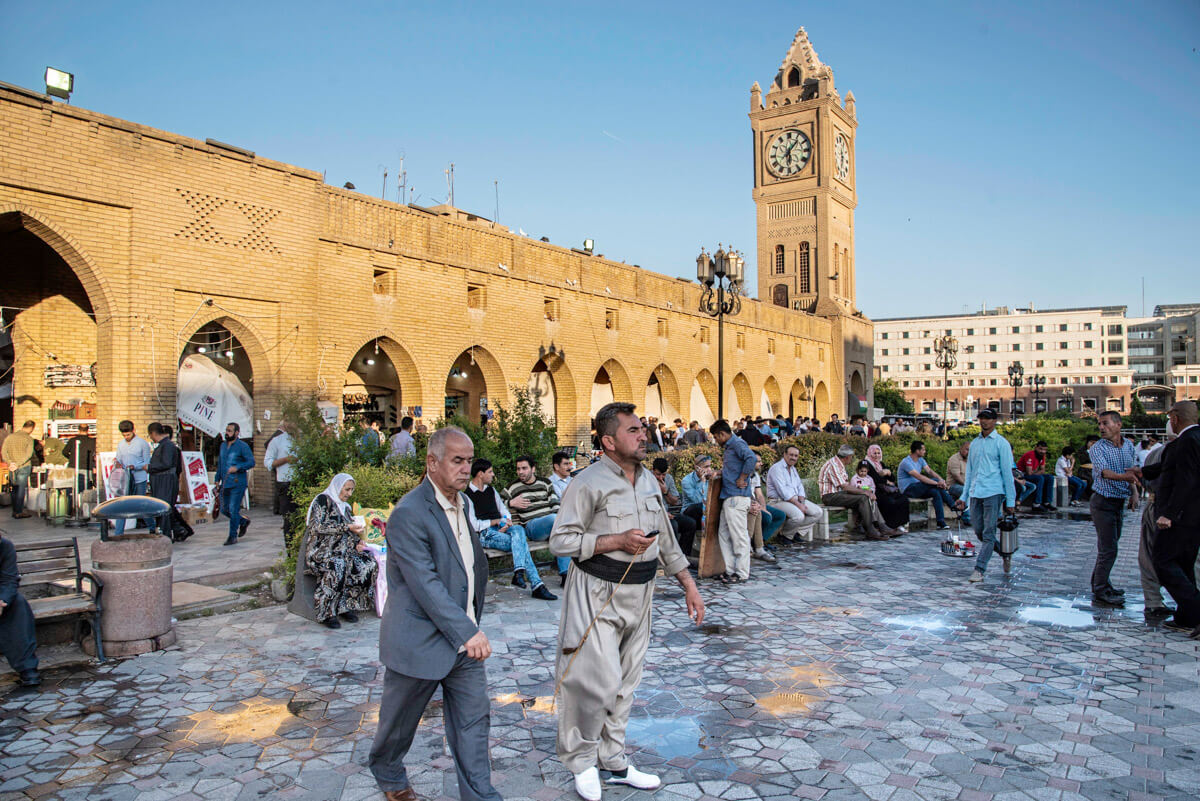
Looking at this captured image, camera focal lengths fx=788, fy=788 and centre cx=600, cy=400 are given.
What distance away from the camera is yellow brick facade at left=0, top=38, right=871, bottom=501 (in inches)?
512

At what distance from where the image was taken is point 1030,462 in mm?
15008

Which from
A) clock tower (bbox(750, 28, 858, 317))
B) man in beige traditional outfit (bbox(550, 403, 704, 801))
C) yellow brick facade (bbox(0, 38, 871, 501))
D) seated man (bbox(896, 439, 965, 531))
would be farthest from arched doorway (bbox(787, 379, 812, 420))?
man in beige traditional outfit (bbox(550, 403, 704, 801))

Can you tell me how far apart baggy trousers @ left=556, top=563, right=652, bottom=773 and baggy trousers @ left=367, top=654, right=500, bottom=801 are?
1.64 feet

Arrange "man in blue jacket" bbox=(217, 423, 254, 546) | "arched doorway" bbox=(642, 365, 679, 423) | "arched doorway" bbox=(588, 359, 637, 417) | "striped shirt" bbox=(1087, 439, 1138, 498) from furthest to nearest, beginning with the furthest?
1. "arched doorway" bbox=(642, 365, 679, 423)
2. "arched doorway" bbox=(588, 359, 637, 417)
3. "man in blue jacket" bbox=(217, 423, 254, 546)
4. "striped shirt" bbox=(1087, 439, 1138, 498)

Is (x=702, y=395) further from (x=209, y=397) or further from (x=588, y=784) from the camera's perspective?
(x=588, y=784)

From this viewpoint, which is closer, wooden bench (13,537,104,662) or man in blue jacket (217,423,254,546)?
wooden bench (13,537,104,662)

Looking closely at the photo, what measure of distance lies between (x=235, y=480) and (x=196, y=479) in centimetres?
247

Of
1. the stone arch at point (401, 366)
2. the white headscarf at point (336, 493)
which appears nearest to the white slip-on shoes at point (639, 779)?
the white headscarf at point (336, 493)

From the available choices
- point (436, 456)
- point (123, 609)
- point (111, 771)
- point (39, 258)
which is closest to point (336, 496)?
point (123, 609)

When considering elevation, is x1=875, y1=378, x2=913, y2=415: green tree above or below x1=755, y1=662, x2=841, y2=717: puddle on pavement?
above

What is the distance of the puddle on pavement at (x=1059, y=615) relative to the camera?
6.75 m

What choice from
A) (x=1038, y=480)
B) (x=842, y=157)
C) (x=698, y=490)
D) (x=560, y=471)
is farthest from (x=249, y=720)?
(x=842, y=157)

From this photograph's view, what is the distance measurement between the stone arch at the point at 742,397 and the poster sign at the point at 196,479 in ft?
79.1

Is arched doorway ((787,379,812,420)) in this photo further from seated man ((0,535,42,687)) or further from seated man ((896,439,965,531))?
seated man ((0,535,42,687))
